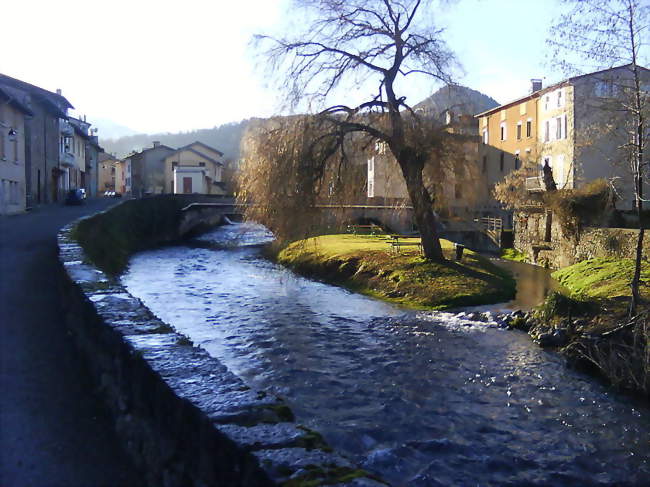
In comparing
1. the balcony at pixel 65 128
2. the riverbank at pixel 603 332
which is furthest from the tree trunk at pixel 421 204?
the balcony at pixel 65 128

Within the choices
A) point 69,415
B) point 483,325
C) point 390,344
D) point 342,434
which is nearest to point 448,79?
point 483,325

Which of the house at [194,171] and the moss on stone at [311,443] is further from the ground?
the house at [194,171]

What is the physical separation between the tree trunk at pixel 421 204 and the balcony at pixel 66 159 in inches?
1438

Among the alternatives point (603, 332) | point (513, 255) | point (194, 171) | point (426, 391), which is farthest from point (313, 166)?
point (194, 171)

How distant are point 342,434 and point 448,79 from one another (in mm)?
17751

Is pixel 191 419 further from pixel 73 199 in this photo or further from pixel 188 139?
pixel 188 139

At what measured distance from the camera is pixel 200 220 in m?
52.7

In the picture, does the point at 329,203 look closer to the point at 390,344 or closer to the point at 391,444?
the point at 390,344

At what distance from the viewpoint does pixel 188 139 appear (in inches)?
4998

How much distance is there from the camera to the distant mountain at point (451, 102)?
22.9 m

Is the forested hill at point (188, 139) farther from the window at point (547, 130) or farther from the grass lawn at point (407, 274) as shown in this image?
the grass lawn at point (407, 274)

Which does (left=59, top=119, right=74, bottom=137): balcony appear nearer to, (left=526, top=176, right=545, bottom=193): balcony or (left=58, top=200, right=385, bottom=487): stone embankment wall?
(left=526, top=176, right=545, bottom=193): balcony

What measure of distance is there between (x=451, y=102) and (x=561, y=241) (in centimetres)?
1203

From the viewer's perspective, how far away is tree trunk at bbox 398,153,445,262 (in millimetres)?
22266
